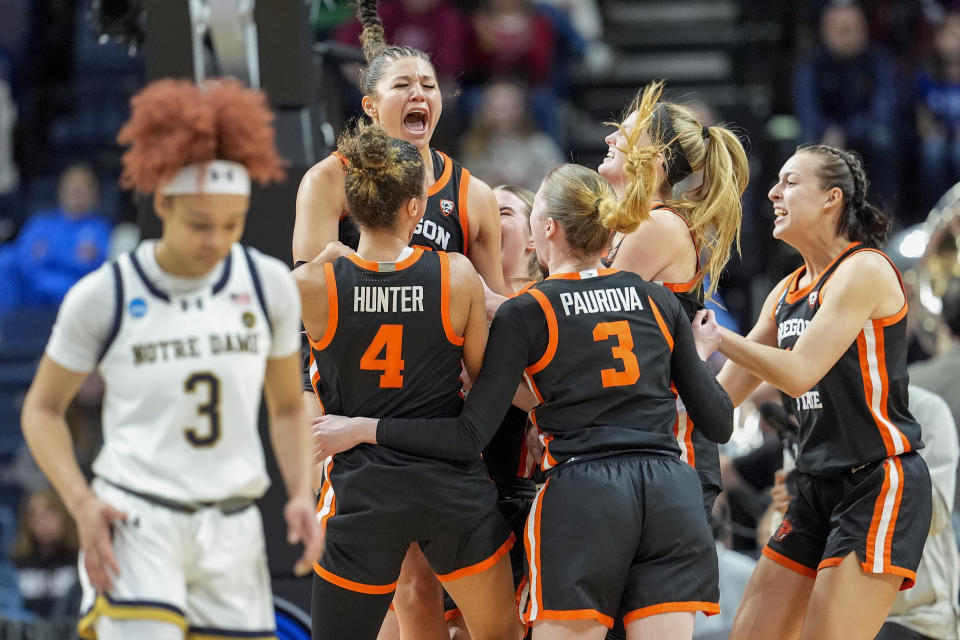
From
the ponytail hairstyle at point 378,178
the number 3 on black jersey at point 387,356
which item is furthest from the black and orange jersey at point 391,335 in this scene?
the ponytail hairstyle at point 378,178

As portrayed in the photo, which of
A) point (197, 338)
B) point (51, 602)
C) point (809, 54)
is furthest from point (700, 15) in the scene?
point (197, 338)

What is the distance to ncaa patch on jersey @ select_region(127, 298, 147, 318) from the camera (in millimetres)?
2771

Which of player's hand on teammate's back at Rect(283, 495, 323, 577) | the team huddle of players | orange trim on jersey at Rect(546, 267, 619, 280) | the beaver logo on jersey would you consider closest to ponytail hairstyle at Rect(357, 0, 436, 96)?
the team huddle of players

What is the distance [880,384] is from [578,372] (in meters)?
1.17

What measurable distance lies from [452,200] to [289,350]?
136 cm

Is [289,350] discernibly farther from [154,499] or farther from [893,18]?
[893,18]

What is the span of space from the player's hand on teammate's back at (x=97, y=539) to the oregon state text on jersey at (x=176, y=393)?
82mm

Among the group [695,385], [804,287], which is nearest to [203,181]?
[695,385]

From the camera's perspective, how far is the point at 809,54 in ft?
34.3

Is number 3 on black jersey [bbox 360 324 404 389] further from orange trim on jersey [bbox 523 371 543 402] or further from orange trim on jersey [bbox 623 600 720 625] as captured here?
orange trim on jersey [bbox 623 600 720 625]

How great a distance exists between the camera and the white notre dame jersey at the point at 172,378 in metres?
2.76

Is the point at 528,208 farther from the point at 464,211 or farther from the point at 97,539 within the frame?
the point at 97,539

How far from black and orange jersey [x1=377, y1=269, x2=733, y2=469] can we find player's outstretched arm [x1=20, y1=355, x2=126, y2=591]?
972 millimetres

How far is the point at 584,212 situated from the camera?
11.9ft
